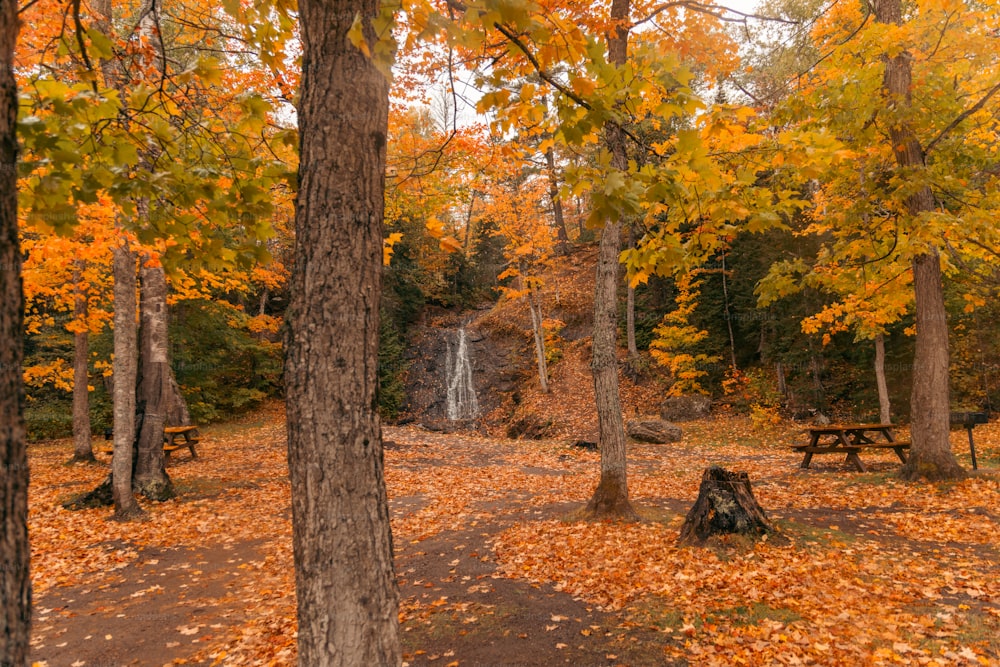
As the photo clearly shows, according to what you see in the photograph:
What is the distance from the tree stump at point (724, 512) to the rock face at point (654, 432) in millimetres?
9503

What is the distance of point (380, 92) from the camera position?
7.81 feet

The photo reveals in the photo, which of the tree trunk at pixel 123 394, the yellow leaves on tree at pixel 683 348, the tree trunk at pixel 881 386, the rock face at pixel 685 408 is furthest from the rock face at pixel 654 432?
the tree trunk at pixel 123 394

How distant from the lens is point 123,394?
26.4 feet

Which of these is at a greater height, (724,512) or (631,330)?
(631,330)

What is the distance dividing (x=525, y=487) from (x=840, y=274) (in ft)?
22.9

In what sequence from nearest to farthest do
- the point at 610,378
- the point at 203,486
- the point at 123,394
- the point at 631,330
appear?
the point at 610,378 < the point at 123,394 < the point at 203,486 < the point at 631,330

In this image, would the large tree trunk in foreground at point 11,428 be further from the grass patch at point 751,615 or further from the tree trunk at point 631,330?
the tree trunk at point 631,330

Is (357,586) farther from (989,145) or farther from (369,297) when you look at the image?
(989,145)

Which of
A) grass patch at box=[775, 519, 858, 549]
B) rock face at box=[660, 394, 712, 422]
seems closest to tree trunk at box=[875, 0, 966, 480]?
grass patch at box=[775, 519, 858, 549]

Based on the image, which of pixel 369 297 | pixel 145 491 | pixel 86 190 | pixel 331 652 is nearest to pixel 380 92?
pixel 369 297

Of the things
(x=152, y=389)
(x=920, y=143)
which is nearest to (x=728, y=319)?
(x=920, y=143)

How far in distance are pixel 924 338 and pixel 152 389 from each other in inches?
511

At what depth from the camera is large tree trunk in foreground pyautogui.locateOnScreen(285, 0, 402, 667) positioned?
2148 mm

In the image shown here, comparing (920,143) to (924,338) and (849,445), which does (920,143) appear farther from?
(849,445)
